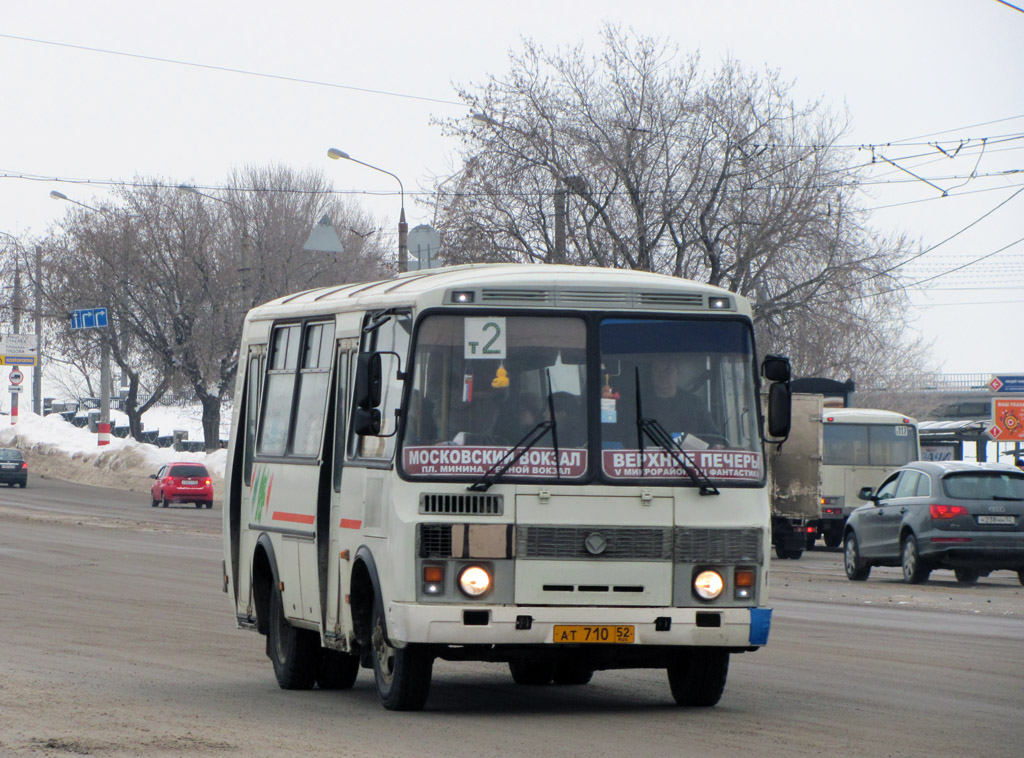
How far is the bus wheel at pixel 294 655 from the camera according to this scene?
37.2ft

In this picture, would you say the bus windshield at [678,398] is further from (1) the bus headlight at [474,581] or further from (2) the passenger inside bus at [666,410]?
(1) the bus headlight at [474,581]

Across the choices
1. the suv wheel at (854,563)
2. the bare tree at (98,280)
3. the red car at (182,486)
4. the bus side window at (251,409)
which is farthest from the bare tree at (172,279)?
the bus side window at (251,409)

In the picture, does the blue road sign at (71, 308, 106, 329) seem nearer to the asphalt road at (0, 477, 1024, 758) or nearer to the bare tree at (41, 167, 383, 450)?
the bare tree at (41, 167, 383, 450)

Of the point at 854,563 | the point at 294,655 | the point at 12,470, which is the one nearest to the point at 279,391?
the point at 294,655

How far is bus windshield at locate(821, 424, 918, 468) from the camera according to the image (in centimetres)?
3450

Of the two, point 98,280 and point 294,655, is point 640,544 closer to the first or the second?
point 294,655

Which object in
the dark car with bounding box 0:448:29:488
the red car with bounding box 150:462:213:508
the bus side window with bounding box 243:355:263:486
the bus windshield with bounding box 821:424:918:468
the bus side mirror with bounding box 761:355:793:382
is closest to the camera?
the bus side mirror with bounding box 761:355:793:382

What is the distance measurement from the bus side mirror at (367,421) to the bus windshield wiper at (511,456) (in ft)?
2.06

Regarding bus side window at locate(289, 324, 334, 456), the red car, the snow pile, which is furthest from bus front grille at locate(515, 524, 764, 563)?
the snow pile

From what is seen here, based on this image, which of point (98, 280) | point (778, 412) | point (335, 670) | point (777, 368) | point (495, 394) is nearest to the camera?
point (495, 394)

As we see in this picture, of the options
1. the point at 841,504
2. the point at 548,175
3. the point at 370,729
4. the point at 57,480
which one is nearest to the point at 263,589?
the point at 370,729

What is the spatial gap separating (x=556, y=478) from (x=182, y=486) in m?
40.5

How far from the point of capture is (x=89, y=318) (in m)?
59.3

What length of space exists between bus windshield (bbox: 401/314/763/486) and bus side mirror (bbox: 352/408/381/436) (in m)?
0.18
